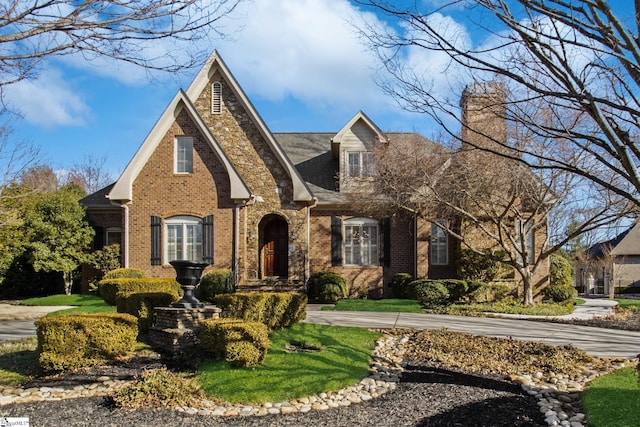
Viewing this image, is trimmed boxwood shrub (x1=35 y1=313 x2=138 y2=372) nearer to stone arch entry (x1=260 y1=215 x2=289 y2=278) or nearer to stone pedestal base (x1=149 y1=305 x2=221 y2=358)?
stone pedestal base (x1=149 y1=305 x2=221 y2=358)

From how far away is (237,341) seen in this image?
7.87 m

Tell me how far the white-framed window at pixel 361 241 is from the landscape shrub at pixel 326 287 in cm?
172

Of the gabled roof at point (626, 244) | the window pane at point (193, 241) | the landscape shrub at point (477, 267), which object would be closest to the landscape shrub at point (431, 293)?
the landscape shrub at point (477, 267)

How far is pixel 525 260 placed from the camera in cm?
1731

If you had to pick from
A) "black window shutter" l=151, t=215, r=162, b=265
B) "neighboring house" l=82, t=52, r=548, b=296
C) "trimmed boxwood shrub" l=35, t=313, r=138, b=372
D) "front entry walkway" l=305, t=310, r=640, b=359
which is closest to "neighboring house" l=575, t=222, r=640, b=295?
"neighboring house" l=82, t=52, r=548, b=296

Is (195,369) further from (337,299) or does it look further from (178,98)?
(178,98)

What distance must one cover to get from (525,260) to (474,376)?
1003 cm

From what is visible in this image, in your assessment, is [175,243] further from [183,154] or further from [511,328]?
[511,328]

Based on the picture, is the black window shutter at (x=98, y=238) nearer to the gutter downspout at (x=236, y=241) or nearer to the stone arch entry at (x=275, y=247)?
the gutter downspout at (x=236, y=241)

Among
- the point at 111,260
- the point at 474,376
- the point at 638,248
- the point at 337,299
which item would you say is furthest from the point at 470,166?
the point at 638,248

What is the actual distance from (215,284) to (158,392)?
10.7 metres

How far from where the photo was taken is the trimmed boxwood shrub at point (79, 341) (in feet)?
25.8

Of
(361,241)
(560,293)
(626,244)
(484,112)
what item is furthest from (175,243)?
(626,244)

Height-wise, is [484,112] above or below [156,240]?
above
